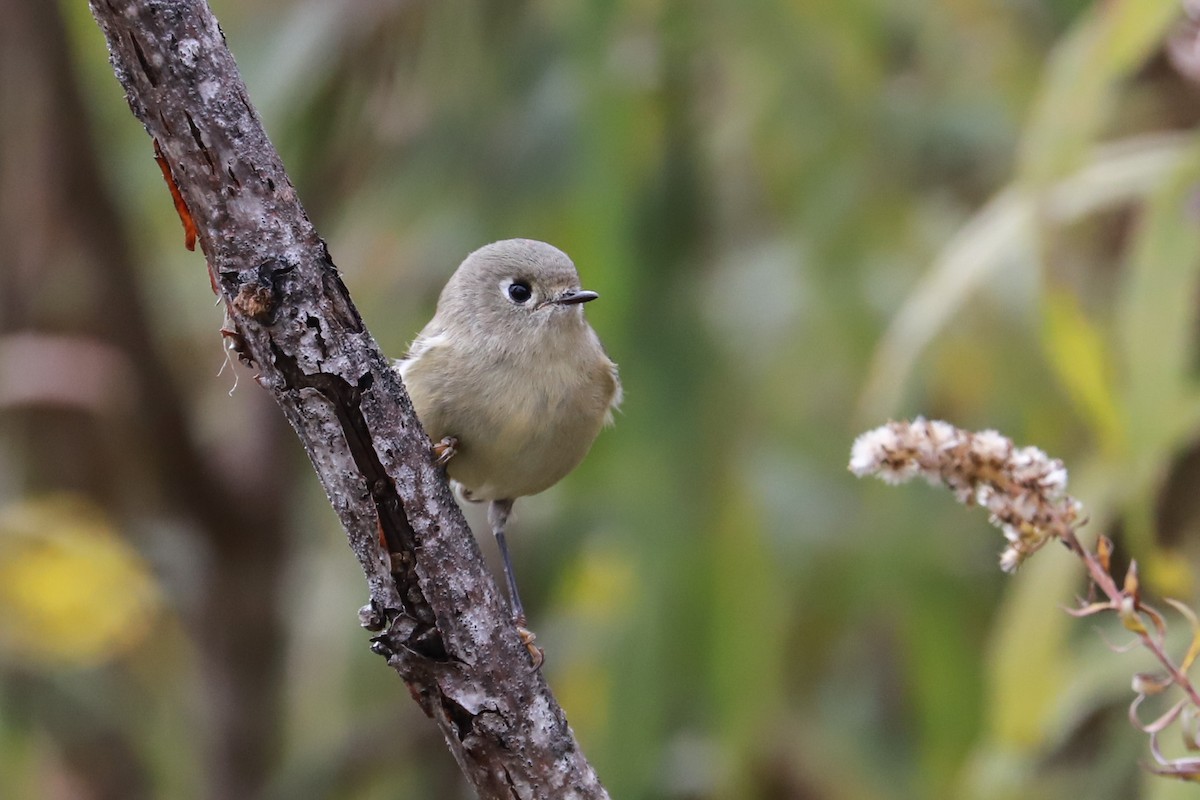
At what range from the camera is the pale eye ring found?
271 centimetres

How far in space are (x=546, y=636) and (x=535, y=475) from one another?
1.85 meters

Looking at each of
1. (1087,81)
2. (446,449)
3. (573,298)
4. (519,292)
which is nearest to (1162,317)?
(1087,81)

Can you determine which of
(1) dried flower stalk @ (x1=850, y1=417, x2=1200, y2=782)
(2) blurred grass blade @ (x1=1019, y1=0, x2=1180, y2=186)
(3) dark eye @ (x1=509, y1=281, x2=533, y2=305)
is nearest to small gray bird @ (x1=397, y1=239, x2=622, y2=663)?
(3) dark eye @ (x1=509, y1=281, x2=533, y2=305)

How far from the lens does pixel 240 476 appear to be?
14.1 ft

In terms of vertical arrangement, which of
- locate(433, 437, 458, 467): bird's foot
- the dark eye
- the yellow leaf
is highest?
the yellow leaf

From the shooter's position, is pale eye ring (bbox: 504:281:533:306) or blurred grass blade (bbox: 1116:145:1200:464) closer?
blurred grass blade (bbox: 1116:145:1200:464)

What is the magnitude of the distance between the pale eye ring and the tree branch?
1.15 meters

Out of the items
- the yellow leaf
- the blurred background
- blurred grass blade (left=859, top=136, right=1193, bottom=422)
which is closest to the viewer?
blurred grass blade (left=859, top=136, right=1193, bottom=422)

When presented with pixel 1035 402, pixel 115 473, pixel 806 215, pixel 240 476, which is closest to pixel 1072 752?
pixel 1035 402

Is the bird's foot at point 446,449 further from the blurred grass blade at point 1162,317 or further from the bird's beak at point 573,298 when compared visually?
the blurred grass blade at point 1162,317

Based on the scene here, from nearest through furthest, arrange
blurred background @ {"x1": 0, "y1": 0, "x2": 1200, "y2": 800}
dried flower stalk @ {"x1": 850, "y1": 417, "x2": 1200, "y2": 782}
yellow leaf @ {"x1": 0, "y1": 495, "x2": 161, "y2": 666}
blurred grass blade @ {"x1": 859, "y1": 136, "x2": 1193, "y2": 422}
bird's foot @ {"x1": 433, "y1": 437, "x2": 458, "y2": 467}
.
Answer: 1. dried flower stalk @ {"x1": 850, "y1": 417, "x2": 1200, "y2": 782}
2. bird's foot @ {"x1": 433, "y1": 437, "x2": 458, "y2": 467}
3. blurred grass blade @ {"x1": 859, "y1": 136, "x2": 1193, "y2": 422}
4. blurred background @ {"x1": 0, "y1": 0, "x2": 1200, "y2": 800}
5. yellow leaf @ {"x1": 0, "y1": 495, "x2": 161, "y2": 666}

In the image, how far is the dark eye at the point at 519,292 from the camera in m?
2.71

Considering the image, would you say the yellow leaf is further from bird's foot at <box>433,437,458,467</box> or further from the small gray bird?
bird's foot at <box>433,437,458,467</box>

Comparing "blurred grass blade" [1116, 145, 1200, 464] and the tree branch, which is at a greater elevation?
"blurred grass blade" [1116, 145, 1200, 464]
